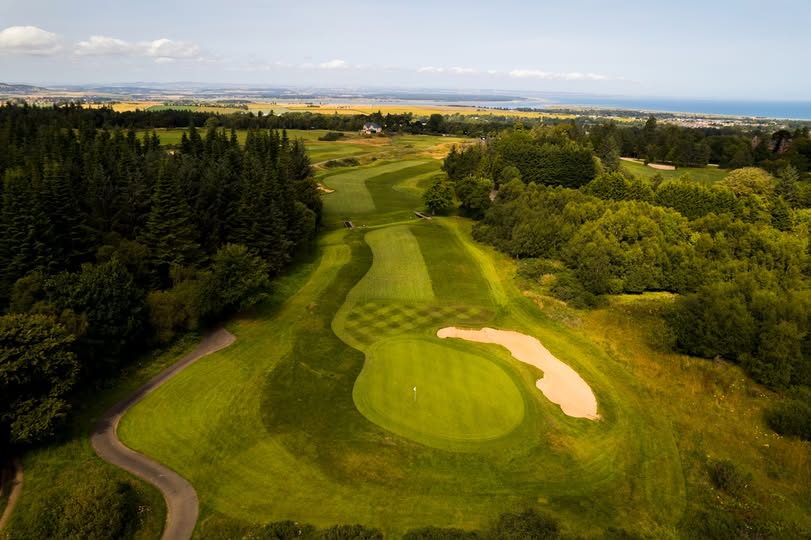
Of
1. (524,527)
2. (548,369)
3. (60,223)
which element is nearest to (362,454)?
(524,527)

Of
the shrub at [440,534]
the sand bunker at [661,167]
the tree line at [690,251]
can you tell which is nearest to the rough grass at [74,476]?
the shrub at [440,534]

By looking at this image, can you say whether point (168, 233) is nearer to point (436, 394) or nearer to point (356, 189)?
point (436, 394)

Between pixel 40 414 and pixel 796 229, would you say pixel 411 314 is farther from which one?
pixel 796 229

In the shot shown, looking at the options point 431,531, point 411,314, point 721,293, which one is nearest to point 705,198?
point 721,293

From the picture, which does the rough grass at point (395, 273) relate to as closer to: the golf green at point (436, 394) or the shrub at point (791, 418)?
the golf green at point (436, 394)

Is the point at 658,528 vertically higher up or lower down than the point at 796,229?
lower down

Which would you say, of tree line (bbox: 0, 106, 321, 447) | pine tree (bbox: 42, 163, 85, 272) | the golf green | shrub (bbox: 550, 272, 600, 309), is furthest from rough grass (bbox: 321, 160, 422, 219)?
the golf green

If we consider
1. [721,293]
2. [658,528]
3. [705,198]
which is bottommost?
[658,528]
